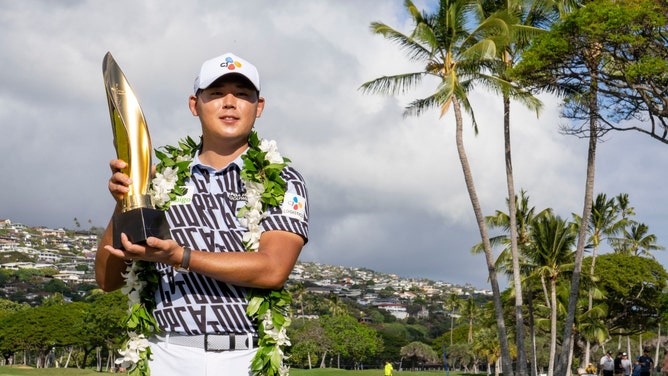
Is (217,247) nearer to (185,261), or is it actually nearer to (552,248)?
(185,261)

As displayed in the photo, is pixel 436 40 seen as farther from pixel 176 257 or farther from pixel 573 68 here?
pixel 176 257

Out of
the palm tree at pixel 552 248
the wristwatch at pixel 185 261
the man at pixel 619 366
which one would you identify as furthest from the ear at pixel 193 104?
the palm tree at pixel 552 248

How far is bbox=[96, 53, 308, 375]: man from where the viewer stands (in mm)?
3203

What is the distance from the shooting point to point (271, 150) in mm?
3637

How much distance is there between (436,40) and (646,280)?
30.8 metres

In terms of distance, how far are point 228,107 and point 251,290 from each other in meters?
0.71

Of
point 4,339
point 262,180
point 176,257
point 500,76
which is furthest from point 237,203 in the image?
point 4,339

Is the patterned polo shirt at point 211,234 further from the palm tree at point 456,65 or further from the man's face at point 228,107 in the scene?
the palm tree at point 456,65

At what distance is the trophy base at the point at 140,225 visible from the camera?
2871 mm

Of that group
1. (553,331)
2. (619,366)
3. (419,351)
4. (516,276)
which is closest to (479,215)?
(516,276)

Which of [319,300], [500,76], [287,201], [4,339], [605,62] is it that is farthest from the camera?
[319,300]

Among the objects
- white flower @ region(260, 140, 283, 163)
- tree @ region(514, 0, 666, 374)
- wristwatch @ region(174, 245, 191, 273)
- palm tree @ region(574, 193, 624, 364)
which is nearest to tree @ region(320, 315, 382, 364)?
palm tree @ region(574, 193, 624, 364)

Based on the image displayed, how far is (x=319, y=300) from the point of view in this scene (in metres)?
150

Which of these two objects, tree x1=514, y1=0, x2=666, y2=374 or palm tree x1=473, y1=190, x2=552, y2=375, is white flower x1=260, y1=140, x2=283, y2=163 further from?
palm tree x1=473, y1=190, x2=552, y2=375
